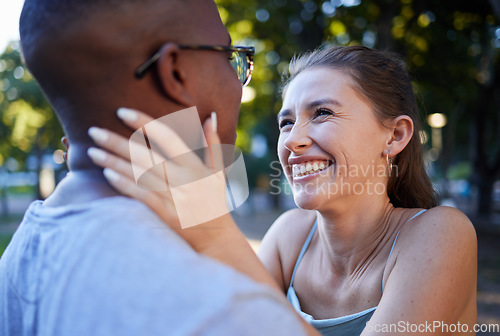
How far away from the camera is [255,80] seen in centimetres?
2048

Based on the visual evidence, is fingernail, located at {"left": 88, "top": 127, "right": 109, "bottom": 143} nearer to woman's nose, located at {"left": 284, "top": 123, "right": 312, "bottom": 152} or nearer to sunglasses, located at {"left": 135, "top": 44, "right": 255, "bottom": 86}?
sunglasses, located at {"left": 135, "top": 44, "right": 255, "bottom": 86}

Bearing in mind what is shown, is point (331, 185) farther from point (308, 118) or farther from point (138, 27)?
point (138, 27)

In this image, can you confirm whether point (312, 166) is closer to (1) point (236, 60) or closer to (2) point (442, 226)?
(2) point (442, 226)

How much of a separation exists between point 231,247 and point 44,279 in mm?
445

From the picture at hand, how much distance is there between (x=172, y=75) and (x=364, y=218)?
151 cm

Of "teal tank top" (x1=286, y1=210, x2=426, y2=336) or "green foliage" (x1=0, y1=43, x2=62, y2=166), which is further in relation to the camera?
"green foliage" (x1=0, y1=43, x2=62, y2=166)

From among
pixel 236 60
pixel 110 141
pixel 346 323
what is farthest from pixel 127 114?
pixel 346 323

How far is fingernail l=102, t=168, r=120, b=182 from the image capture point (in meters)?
1.02

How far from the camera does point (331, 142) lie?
6.95ft

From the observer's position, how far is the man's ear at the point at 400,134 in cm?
229

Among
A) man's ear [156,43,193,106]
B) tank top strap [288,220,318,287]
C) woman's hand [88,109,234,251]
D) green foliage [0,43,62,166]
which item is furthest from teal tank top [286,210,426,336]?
green foliage [0,43,62,166]

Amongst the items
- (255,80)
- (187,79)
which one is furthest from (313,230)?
(255,80)

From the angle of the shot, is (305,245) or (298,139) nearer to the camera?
(298,139)

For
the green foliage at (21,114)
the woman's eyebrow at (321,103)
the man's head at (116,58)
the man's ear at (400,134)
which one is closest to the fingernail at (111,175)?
the man's head at (116,58)
